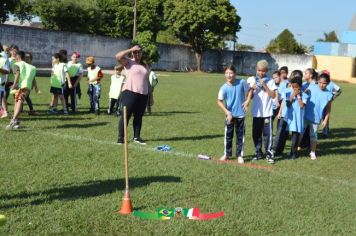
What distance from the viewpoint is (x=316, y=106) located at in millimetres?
10297

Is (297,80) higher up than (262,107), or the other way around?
(297,80)

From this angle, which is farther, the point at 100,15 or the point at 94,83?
the point at 100,15

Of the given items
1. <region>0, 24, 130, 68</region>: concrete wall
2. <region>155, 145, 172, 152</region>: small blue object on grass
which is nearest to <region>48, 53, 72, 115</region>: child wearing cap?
<region>155, 145, 172, 152</region>: small blue object on grass

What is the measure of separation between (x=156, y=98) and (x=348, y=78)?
44463 millimetres

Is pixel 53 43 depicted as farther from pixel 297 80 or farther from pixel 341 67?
pixel 297 80

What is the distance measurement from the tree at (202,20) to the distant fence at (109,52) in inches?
112

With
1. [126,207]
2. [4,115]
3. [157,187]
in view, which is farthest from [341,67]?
[126,207]

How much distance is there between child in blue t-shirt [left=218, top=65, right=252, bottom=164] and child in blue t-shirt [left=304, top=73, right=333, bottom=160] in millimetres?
1738

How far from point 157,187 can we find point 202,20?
50824mm

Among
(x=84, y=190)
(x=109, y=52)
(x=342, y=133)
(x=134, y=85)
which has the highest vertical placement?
(x=109, y=52)

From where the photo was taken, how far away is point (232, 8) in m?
57.8

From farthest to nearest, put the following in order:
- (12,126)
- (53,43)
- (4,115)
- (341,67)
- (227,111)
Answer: (341,67)
(53,43)
(4,115)
(12,126)
(227,111)

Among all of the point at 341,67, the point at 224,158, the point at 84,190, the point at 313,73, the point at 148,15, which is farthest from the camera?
the point at 341,67

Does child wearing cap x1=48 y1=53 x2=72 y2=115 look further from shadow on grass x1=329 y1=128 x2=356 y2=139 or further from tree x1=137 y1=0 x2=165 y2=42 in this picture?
tree x1=137 y1=0 x2=165 y2=42
